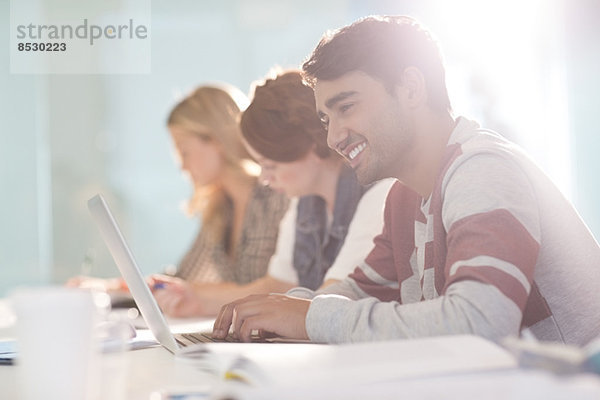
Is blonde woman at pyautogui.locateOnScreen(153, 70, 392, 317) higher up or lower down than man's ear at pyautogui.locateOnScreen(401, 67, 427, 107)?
lower down

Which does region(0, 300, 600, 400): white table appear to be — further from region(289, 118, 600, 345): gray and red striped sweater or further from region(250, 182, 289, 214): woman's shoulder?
region(250, 182, 289, 214): woman's shoulder

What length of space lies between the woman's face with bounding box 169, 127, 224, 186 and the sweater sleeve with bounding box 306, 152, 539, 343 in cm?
174

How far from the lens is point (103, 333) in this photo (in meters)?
0.81

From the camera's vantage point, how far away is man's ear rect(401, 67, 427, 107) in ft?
4.48

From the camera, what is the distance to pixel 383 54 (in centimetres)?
136

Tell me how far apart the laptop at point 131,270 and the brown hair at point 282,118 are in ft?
2.76

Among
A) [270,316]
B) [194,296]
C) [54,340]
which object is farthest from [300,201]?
[54,340]

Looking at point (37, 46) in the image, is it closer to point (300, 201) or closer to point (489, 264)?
point (300, 201)

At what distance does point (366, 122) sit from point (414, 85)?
108mm

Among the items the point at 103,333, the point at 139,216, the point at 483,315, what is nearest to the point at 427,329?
the point at 483,315

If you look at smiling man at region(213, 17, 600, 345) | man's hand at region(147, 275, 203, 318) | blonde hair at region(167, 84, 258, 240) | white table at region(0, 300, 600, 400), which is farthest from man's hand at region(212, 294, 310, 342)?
blonde hair at region(167, 84, 258, 240)

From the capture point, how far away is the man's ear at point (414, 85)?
4.48 ft

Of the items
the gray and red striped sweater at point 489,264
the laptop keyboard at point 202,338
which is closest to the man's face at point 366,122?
the gray and red striped sweater at point 489,264

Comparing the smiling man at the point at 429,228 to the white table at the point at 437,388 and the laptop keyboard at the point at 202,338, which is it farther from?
the white table at the point at 437,388
